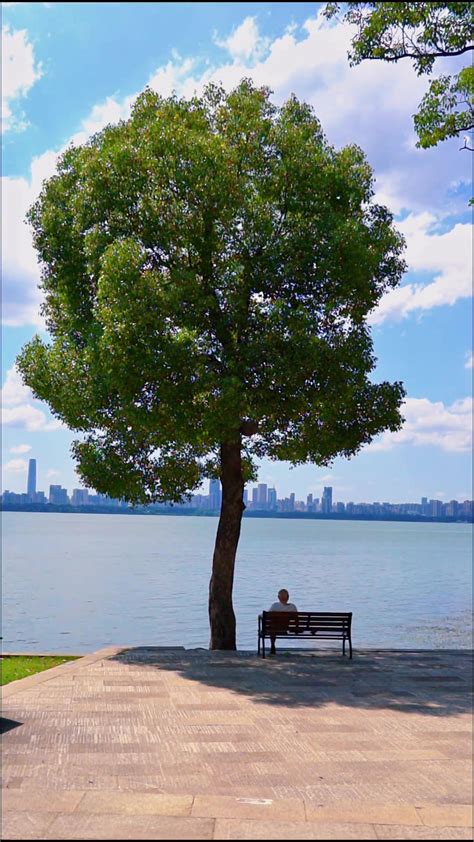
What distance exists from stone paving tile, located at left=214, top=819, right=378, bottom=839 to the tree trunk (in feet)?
38.6

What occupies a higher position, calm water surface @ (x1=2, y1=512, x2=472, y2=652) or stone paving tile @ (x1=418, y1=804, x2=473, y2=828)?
stone paving tile @ (x1=418, y1=804, x2=473, y2=828)

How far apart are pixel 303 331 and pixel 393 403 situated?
327cm

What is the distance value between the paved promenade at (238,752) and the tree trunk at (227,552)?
3.43m

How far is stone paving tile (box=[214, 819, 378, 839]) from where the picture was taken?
21.9 ft

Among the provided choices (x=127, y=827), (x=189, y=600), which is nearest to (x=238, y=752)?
(x=127, y=827)

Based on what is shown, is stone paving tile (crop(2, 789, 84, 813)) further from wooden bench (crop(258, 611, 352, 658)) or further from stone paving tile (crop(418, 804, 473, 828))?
wooden bench (crop(258, 611, 352, 658))

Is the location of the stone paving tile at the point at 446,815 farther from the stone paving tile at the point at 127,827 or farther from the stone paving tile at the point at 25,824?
the stone paving tile at the point at 25,824

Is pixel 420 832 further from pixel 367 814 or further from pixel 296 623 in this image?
pixel 296 623

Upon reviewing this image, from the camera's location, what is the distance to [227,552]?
61.6 feet

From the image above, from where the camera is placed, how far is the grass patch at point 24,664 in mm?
14153

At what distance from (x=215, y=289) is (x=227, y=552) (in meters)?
5.81

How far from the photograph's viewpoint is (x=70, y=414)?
18047 millimetres

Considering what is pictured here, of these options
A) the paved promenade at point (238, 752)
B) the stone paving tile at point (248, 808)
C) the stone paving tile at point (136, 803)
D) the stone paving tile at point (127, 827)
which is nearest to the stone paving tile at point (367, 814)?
the paved promenade at point (238, 752)

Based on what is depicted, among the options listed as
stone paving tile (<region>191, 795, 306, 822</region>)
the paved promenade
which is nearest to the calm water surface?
the paved promenade
